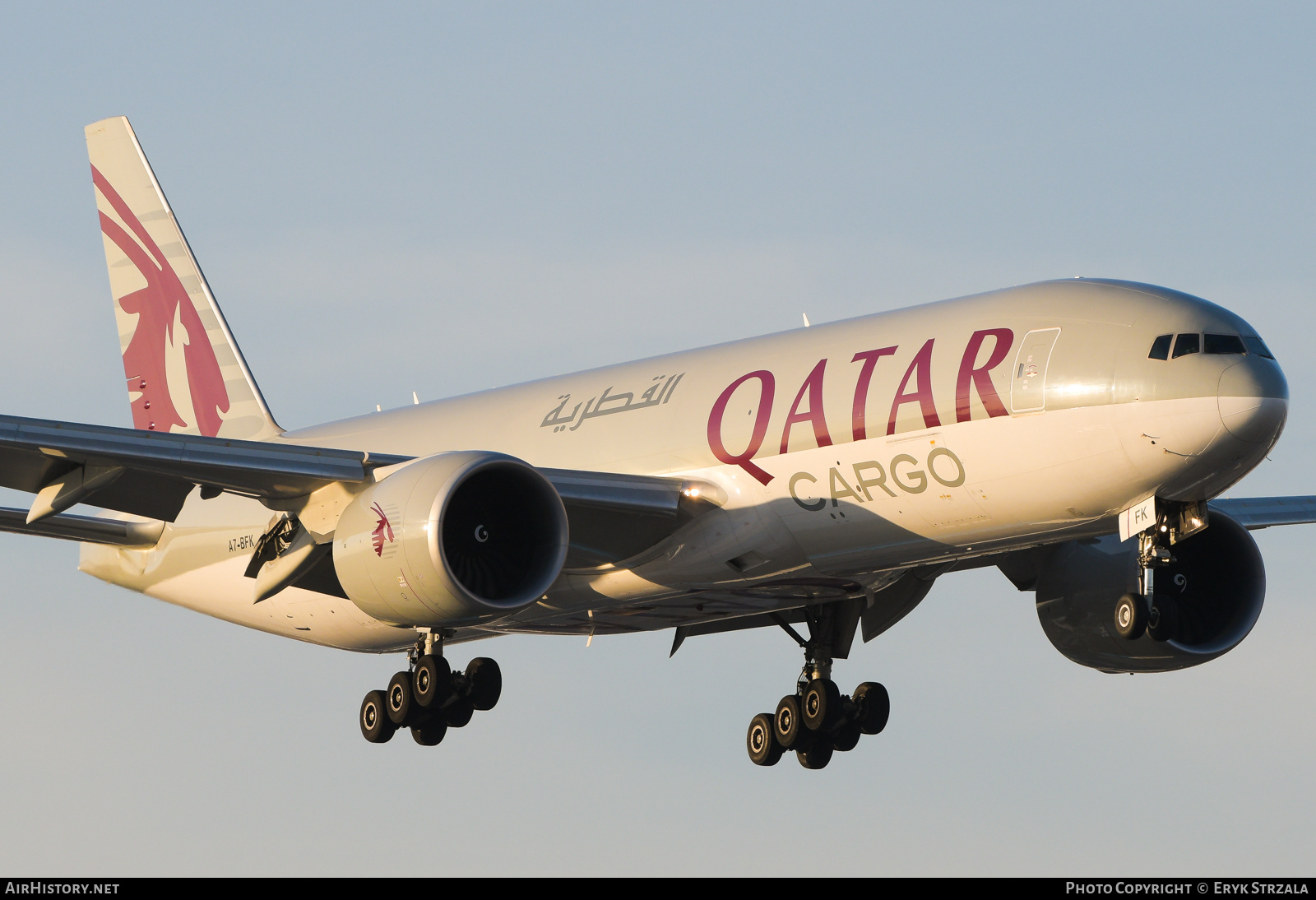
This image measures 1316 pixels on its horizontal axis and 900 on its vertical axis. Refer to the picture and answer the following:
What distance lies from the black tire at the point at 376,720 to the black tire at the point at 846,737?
23.7ft

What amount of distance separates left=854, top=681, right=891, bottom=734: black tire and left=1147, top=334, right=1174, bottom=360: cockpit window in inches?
393

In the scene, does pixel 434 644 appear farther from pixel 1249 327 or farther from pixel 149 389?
pixel 1249 327

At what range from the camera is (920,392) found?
25.0m

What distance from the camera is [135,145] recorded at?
3906cm

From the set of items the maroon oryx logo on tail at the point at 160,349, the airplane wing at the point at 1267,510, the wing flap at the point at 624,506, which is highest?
the maroon oryx logo on tail at the point at 160,349

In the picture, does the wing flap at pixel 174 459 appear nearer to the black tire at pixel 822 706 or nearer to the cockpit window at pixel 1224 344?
the black tire at pixel 822 706

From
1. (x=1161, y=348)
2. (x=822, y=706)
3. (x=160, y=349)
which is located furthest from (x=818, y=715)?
(x=160, y=349)

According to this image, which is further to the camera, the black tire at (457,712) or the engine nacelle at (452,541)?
the black tire at (457,712)

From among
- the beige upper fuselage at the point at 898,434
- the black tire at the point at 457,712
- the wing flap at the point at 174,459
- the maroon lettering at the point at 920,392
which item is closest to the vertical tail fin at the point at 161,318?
the black tire at the point at 457,712

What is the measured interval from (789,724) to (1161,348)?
10.6 meters

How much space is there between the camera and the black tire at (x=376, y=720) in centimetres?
3095

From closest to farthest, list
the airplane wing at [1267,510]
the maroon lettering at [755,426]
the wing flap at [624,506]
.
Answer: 1. the maroon lettering at [755,426]
2. the wing flap at [624,506]
3. the airplane wing at [1267,510]

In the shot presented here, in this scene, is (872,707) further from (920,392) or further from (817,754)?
(920,392)

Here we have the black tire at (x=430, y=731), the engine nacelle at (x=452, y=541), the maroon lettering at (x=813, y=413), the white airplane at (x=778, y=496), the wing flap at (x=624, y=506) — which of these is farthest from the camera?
the black tire at (x=430, y=731)
